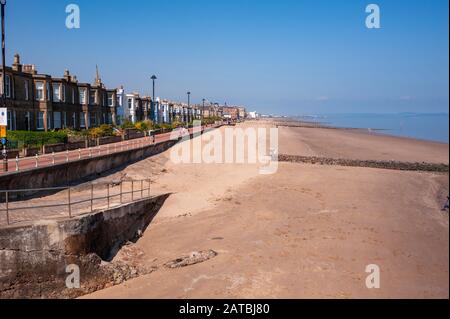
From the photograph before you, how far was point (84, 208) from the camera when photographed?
41.3 ft

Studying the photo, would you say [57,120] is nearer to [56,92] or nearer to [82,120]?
[56,92]

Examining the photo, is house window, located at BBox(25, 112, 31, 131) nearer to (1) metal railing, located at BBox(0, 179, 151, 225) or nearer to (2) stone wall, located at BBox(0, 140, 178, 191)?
(2) stone wall, located at BBox(0, 140, 178, 191)

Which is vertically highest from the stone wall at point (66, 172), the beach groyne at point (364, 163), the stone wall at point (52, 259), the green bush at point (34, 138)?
the green bush at point (34, 138)

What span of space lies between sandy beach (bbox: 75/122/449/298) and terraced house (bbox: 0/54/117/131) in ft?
41.2

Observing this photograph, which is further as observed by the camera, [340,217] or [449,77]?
[340,217]

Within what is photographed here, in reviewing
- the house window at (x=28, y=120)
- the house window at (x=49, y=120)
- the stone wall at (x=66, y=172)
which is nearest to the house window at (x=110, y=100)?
the house window at (x=49, y=120)

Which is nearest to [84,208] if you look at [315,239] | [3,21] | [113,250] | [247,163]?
[113,250]

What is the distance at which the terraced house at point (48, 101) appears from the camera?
99.1 ft

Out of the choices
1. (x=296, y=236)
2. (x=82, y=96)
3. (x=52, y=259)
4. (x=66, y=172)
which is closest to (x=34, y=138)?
(x=66, y=172)

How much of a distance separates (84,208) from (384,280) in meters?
9.93

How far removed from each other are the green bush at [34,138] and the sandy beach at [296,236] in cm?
482

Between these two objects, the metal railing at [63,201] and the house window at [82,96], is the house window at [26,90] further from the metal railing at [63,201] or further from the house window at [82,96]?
the metal railing at [63,201]

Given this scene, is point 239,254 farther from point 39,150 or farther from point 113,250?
point 39,150

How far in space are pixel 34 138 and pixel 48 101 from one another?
1296cm
